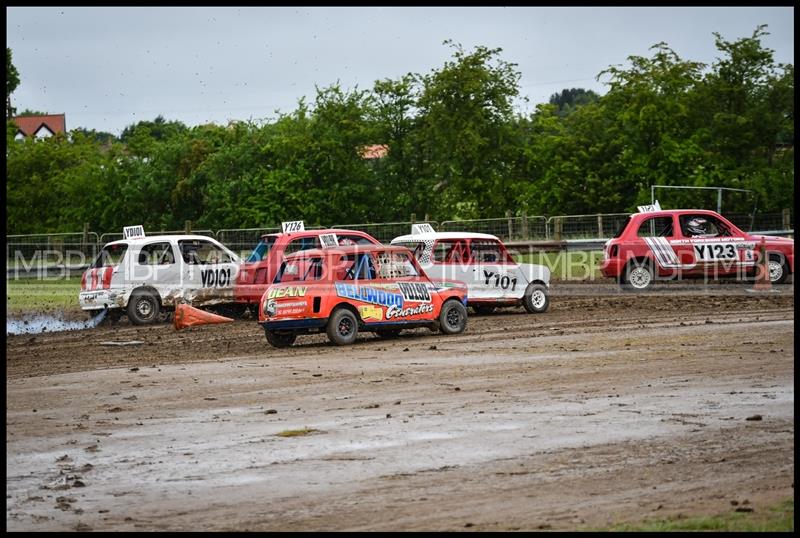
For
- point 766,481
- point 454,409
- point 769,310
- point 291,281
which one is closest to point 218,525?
point 766,481

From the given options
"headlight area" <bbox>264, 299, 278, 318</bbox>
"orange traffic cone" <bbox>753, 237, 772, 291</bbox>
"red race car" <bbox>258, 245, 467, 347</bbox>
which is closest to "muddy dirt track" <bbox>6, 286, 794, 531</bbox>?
"red race car" <bbox>258, 245, 467, 347</bbox>

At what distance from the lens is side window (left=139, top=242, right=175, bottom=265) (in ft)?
77.2

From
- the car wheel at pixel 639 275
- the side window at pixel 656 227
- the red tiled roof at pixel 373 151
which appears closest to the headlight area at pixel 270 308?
the car wheel at pixel 639 275

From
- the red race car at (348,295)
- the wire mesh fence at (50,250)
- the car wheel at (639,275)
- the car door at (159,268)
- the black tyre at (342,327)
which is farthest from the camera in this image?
the wire mesh fence at (50,250)

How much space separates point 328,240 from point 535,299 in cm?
408

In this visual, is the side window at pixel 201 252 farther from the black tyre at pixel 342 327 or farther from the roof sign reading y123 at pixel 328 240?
the black tyre at pixel 342 327

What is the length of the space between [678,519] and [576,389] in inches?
220

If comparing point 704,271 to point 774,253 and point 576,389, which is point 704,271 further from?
point 576,389

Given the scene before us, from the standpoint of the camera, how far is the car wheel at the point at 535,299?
918 inches

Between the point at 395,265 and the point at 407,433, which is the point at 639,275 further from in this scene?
the point at 407,433

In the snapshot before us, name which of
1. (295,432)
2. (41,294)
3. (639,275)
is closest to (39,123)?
(41,294)

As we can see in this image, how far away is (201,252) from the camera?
79.8 feet

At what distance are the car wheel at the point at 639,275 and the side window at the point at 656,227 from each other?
73 centimetres

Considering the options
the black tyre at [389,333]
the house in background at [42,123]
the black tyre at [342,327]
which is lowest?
the black tyre at [389,333]
